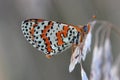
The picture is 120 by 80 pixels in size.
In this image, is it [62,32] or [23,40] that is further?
[23,40]

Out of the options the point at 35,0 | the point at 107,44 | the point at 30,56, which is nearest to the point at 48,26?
the point at 107,44

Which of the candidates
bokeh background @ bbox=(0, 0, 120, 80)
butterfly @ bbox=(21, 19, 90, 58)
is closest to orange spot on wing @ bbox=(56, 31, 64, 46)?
butterfly @ bbox=(21, 19, 90, 58)

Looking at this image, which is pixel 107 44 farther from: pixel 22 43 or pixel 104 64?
pixel 22 43

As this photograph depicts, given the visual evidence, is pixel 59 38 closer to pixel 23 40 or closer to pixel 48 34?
pixel 48 34

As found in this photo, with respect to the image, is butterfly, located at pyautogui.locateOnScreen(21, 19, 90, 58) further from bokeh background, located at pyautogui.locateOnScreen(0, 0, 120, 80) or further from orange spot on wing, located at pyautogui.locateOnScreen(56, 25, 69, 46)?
bokeh background, located at pyautogui.locateOnScreen(0, 0, 120, 80)

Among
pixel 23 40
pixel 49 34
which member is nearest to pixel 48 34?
pixel 49 34

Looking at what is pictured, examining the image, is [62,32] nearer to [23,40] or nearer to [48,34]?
[48,34]

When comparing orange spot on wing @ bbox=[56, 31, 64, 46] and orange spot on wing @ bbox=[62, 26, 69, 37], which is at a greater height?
orange spot on wing @ bbox=[62, 26, 69, 37]
